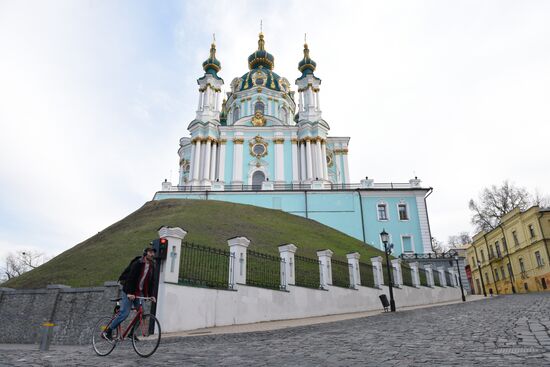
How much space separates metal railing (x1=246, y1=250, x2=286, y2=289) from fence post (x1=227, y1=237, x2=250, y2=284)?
459 mm

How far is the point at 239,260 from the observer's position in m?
13.5

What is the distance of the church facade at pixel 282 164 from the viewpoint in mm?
43000

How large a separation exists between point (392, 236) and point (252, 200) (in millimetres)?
15424

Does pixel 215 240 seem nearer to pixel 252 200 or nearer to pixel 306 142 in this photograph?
pixel 252 200

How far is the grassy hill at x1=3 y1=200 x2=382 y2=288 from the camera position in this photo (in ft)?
64.3

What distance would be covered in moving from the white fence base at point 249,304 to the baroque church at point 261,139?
101 feet

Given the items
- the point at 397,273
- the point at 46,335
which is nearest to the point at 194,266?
the point at 46,335

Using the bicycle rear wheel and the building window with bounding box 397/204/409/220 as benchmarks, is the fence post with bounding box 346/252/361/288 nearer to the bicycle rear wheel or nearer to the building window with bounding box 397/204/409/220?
the bicycle rear wheel

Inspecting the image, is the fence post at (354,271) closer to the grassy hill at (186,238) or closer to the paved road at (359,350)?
the grassy hill at (186,238)

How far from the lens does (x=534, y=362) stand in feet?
15.2

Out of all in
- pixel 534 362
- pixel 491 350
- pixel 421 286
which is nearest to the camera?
pixel 534 362

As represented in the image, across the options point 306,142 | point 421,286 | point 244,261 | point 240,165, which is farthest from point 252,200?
point 244,261

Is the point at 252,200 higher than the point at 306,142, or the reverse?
the point at 306,142

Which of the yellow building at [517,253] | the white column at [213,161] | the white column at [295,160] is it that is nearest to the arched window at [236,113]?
the white column at [213,161]
